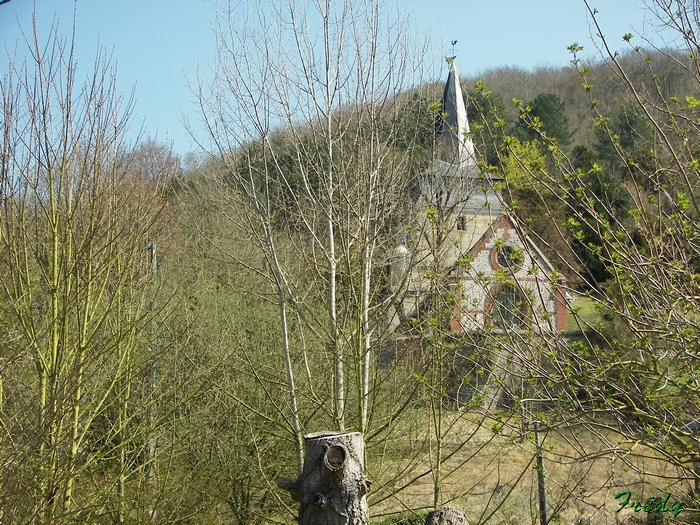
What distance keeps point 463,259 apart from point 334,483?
65.4 inches

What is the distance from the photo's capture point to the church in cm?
448

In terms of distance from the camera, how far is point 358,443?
13.7 ft

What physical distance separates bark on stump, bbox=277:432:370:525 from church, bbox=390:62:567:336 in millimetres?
1194

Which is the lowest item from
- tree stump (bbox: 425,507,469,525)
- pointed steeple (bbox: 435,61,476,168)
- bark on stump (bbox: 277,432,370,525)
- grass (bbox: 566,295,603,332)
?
tree stump (bbox: 425,507,469,525)

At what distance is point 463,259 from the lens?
460 centimetres

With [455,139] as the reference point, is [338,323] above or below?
below

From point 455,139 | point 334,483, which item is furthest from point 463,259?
point 455,139

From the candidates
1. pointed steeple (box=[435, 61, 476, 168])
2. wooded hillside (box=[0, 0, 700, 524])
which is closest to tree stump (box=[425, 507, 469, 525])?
wooded hillside (box=[0, 0, 700, 524])

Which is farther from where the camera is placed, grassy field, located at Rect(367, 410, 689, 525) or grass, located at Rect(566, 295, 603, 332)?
grassy field, located at Rect(367, 410, 689, 525)

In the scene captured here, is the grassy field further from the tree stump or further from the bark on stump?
the bark on stump

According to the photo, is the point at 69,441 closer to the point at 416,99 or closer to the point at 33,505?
the point at 33,505

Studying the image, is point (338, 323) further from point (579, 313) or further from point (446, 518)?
point (579, 313)

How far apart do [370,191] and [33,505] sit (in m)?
4.05

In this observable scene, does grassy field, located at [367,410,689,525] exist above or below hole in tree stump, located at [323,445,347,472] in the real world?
below
